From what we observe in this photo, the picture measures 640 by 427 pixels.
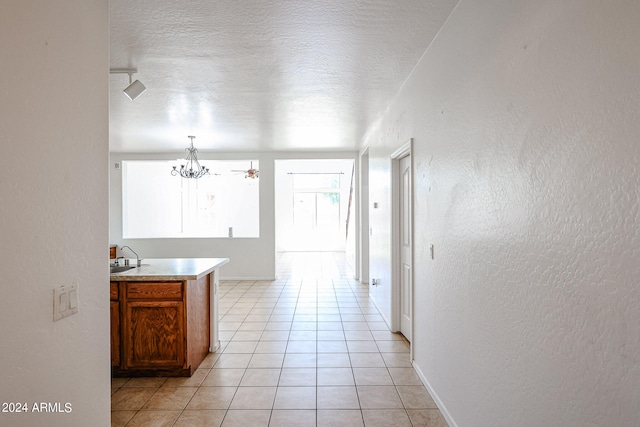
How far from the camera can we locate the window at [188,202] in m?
7.53

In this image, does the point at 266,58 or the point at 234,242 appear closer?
the point at 266,58

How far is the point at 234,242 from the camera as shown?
683cm

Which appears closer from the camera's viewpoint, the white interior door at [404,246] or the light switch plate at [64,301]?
the light switch plate at [64,301]

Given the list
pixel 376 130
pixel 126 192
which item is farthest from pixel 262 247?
pixel 376 130

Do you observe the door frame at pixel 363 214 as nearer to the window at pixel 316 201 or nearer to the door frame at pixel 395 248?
the door frame at pixel 395 248

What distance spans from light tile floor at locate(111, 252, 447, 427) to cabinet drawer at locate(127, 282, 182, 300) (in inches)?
26.4

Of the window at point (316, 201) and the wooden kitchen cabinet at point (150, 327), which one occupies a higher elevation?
the window at point (316, 201)

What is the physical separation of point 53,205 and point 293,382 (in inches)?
87.0

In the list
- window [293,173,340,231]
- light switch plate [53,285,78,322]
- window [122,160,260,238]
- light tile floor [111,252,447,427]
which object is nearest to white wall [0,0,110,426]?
light switch plate [53,285,78,322]

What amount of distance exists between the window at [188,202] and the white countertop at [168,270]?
3.89m

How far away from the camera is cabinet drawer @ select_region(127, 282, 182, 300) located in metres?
2.78

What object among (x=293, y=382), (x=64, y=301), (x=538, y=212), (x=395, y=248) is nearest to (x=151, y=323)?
(x=293, y=382)

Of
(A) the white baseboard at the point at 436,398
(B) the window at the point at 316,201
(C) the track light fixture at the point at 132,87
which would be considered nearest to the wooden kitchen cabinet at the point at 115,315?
(C) the track light fixture at the point at 132,87

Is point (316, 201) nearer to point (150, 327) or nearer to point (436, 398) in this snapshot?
point (150, 327)
